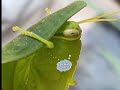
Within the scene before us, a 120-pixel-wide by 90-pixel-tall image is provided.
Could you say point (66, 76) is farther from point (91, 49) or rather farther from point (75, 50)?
point (91, 49)

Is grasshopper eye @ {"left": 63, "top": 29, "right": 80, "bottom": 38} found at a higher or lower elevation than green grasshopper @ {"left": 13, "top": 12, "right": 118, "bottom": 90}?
higher

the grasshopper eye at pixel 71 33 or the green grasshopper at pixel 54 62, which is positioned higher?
the grasshopper eye at pixel 71 33

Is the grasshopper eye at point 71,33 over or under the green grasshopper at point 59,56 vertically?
over
